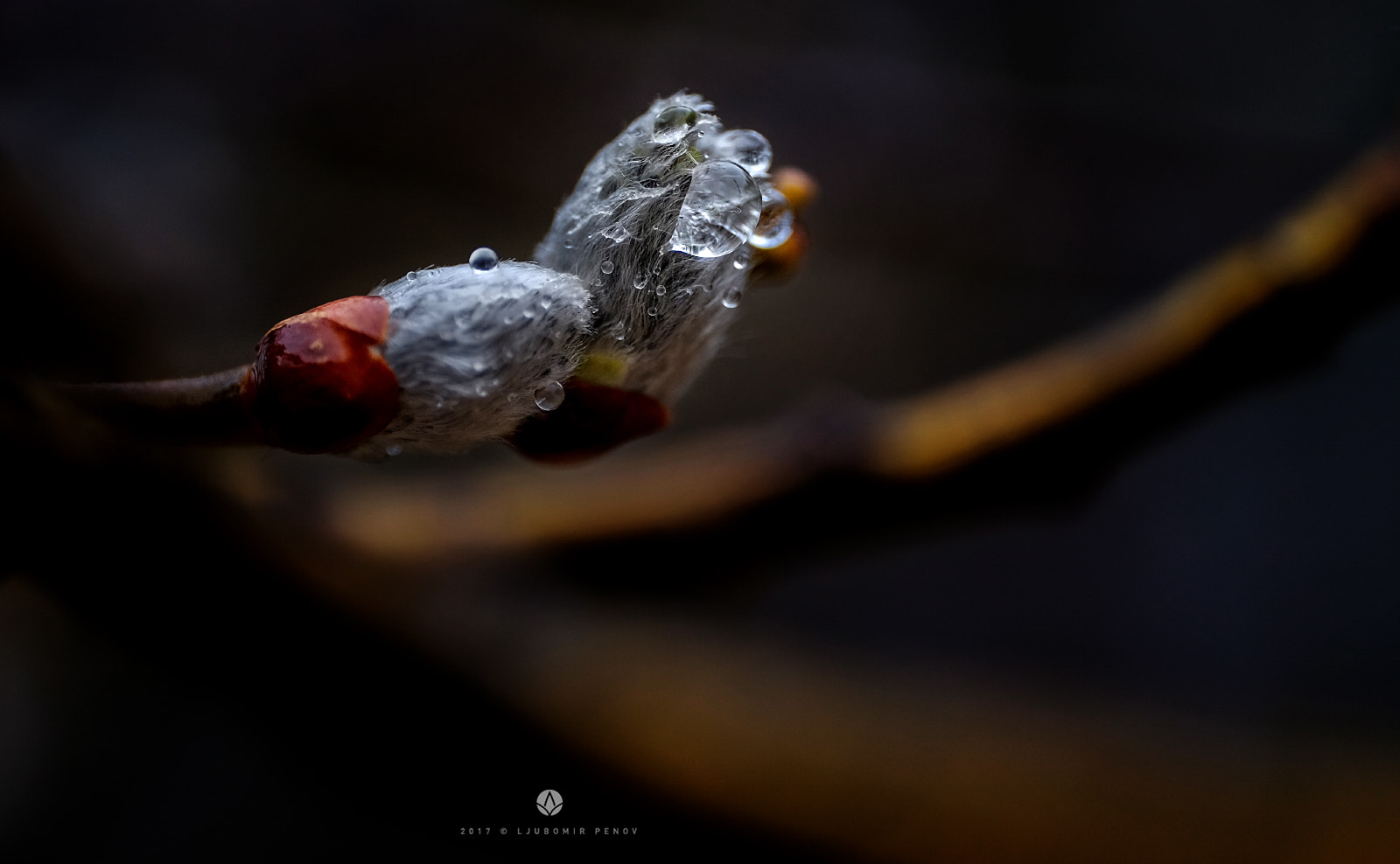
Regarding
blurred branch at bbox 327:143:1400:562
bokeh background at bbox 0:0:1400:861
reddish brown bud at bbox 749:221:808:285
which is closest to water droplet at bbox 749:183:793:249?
reddish brown bud at bbox 749:221:808:285

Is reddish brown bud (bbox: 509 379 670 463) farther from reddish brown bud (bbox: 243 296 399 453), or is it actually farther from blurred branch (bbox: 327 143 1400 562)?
blurred branch (bbox: 327 143 1400 562)

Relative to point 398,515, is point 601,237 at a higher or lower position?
lower

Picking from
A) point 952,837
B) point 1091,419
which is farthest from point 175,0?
point 952,837

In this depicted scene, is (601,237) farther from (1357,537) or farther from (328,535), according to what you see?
(1357,537)

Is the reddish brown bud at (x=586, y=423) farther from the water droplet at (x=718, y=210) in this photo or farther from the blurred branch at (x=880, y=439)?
the blurred branch at (x=880, y=439)

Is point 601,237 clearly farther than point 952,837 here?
No

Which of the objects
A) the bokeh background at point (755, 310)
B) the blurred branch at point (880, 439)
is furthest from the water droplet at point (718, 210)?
the blurred branch at point (880, 439)

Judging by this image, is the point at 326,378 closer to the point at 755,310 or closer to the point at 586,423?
the point at 586,423

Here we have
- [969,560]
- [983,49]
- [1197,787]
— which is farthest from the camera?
[969,560]
